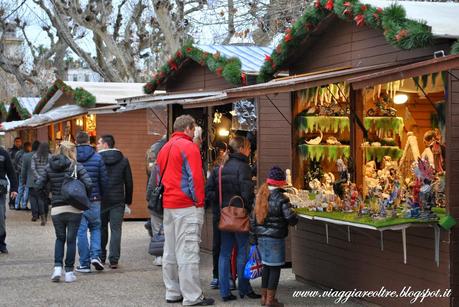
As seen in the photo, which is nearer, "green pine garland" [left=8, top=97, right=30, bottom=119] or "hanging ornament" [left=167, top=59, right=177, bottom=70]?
"hanging ornament" [left=167, top=59, right=177, bottom=70]

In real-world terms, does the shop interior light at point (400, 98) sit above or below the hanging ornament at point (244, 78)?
below

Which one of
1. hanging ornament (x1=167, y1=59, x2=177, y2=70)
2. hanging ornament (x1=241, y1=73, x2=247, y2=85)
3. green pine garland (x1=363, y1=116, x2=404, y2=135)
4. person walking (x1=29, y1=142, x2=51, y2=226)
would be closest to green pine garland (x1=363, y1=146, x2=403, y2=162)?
green pine garland (x1=363, y1=116, x2=404, y2=135)

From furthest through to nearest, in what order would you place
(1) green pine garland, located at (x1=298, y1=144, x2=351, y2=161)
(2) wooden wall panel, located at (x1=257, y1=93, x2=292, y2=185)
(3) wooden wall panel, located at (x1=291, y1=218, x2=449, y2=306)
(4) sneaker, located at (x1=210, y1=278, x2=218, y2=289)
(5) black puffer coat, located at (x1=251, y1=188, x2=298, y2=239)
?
(2) wooden wall panel, located at (x1=257, y1=93, x2=292, y2=185), (1) green pine garland, located at (x1=298, y1=144, x2=351, y2=161), (4) sneaker, located at (x1=210, y1=278, x2=218, y2=289), (5) black puffer coat, located at (x1=251, y1=188, x2=298, y2=239), (3) wooden wall panel, located at (x1=291, y1=218, x2=449, y2=306)

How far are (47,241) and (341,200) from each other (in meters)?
7.14

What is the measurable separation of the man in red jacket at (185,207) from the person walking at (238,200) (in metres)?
0.33

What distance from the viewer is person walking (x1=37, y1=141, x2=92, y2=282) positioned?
31.9 ft

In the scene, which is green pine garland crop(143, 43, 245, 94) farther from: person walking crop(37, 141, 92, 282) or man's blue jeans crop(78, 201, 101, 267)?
person walking crop(37, 141, 92, 282)

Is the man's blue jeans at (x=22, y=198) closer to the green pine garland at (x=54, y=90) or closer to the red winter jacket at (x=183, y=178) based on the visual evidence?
the green pine garland at (x=54, y=90)

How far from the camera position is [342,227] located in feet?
29.1

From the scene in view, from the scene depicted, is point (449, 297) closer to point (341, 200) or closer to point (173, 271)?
point (341, 200)

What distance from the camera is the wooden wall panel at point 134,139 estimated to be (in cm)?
1744

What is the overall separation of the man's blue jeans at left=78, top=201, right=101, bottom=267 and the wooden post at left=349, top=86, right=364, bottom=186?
11.6ft

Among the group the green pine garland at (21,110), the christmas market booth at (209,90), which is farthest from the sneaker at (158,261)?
the green pine garland at (21,110)

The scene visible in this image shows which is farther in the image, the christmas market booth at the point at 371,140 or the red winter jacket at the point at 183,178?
the red winter jacket at the point at 183,178
